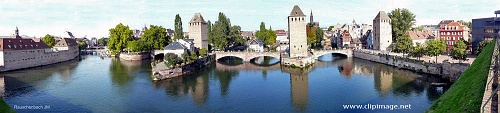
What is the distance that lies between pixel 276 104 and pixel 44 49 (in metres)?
38.7

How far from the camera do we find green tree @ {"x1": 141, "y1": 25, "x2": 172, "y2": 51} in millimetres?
57344

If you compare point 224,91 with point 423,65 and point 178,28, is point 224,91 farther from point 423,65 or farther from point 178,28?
point 178,28

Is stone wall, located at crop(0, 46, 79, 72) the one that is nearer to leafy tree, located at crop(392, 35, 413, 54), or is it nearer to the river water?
the river water

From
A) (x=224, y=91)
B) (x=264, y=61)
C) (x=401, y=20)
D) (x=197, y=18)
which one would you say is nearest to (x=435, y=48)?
(x=401, y=20)

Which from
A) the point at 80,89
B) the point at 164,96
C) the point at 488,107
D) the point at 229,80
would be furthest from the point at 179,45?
the point at 488,107

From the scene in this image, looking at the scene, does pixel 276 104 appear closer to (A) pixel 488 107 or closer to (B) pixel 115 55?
(A) pixel 488 107

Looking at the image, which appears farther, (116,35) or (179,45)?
(116,35)

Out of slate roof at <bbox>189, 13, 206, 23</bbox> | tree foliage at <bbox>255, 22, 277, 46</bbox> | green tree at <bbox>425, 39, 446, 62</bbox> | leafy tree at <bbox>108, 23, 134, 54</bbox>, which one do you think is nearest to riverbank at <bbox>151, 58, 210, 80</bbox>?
slate roof at <bbox>189, 13, 206, 23</bbox>

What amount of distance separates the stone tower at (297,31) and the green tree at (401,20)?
15694mm

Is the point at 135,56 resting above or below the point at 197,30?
below

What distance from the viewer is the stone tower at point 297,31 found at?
42719mm

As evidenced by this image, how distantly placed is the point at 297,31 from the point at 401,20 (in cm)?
1727

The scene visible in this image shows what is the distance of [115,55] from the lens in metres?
62.8

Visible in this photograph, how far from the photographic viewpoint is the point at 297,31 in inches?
1689
